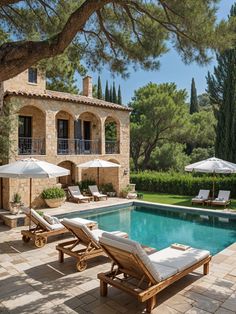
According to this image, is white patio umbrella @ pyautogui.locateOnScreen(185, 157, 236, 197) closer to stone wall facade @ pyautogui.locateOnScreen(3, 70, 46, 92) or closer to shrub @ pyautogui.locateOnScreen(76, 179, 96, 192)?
shrub @ pyautogui.locateOnScreen(76, 179, 96, 192)

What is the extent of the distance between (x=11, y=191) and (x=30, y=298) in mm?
10896

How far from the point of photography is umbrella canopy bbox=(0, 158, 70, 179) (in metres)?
9.69

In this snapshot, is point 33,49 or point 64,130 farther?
point 64,130

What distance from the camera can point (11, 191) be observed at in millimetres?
15781

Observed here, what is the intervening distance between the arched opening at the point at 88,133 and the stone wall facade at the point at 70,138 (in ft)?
0.29

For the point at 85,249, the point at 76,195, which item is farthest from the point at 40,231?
the point at 76,195

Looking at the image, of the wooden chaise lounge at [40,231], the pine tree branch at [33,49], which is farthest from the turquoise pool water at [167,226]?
the pine tree branch at [33,49]

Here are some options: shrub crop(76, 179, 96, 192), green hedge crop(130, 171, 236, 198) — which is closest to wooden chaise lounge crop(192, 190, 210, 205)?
green hedge crop(130, 171, 236, 198)

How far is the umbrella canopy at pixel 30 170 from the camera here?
969 centimetres

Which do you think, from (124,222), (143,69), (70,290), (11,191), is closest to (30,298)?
(70,290)

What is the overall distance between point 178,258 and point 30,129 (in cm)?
1629

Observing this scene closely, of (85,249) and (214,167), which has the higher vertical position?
(214,167)

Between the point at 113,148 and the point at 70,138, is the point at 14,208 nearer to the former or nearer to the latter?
the point at 70,138

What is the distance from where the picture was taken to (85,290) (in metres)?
6.16
